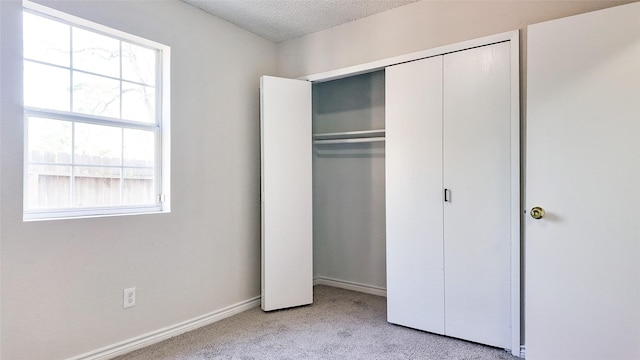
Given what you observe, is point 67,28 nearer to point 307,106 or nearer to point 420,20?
point 307,106

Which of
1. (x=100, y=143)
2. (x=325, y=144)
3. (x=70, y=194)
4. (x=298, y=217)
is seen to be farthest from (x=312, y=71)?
(x=70, y=194)

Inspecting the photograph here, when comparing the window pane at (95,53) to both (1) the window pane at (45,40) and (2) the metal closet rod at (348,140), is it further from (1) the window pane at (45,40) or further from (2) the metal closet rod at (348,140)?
(2) the metal closet rod at (348,140)

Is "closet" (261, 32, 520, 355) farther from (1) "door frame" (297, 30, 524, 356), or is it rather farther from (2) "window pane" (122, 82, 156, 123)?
(2) "window pane" (122, 82, 156, 123)

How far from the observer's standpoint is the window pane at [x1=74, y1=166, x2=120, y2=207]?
2.19 metres

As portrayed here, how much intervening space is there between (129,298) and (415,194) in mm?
2060

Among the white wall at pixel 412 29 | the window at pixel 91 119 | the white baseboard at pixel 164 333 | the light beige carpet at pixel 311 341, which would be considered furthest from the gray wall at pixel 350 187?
the window at pixel 91 119

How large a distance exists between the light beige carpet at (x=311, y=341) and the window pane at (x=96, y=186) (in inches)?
38.5

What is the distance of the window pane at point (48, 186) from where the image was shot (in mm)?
2000

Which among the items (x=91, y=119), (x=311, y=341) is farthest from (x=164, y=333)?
(x=91, y=119)

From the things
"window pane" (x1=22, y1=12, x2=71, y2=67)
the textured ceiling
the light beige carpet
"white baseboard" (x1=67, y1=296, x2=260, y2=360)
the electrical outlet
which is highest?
the textured ceiling

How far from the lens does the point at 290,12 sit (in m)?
2.87

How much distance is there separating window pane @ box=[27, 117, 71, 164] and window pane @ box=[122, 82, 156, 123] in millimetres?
384

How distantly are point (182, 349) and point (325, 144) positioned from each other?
92.7 inches

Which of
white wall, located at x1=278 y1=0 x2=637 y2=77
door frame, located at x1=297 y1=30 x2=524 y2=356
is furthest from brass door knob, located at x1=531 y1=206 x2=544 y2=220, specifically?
white wall, located at x1=278 y1=0 x2=637 y2=77
